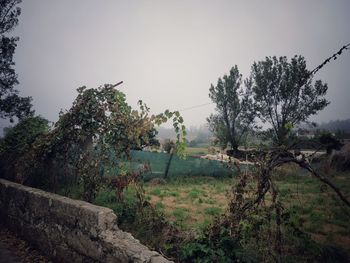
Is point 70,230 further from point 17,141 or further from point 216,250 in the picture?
point 17,141

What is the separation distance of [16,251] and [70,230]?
1717 millimetres

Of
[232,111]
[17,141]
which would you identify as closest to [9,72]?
[17,141]

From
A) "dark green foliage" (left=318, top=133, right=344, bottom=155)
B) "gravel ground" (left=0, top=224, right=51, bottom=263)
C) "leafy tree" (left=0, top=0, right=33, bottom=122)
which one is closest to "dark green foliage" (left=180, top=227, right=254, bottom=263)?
"dark green foliage" (left=318, top=133, right=344, bottom=155)

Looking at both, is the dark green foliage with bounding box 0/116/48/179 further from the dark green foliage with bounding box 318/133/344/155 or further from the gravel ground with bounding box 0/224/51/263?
the dark green foliage with bounding box 318/133/344/155

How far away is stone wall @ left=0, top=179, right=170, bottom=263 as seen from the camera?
3.57m

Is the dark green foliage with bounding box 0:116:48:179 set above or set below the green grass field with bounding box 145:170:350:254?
above

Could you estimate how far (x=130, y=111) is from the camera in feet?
20.2

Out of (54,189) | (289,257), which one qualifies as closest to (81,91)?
(54,189)

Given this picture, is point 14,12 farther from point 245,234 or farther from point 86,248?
point 245,234

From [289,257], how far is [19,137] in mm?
7815

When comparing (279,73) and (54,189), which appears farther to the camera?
(279,73)

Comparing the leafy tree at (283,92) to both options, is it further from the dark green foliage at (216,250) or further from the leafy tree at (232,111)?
the dark green foliage at (216,250)

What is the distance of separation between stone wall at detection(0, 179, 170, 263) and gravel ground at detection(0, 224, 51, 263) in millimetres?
124

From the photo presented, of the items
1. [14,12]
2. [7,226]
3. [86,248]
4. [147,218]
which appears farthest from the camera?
[14,12]
